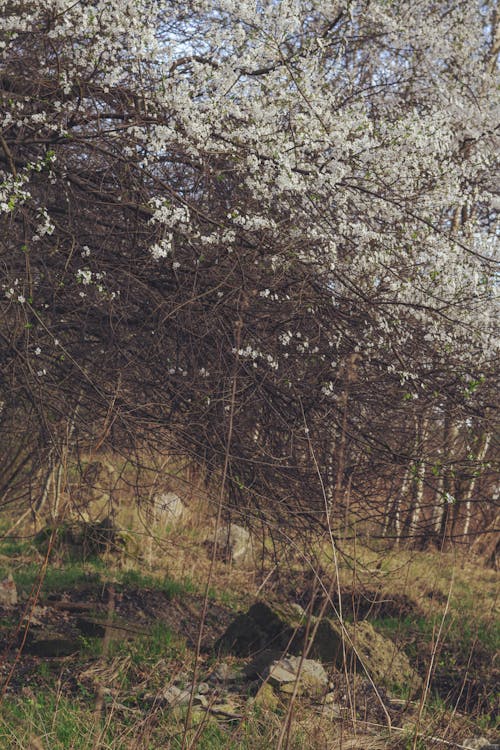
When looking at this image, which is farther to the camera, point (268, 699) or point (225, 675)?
point (225, 675)

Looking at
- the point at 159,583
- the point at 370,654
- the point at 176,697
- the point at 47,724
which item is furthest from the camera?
the point at 159,583

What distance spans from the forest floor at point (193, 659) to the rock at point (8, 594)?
78mm

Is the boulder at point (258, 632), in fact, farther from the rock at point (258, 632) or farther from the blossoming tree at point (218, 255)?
the blossoming tree at point (218, 255)

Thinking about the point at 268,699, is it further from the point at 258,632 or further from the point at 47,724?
the point at 258,632

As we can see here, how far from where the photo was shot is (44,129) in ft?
16.3

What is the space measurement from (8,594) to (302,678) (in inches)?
135

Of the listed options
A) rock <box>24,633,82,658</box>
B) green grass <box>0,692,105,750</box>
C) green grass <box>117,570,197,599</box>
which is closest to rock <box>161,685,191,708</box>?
green grass <box>0,692,105,750</box>

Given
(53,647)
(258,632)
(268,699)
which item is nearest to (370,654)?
(258,632)

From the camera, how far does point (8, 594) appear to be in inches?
277

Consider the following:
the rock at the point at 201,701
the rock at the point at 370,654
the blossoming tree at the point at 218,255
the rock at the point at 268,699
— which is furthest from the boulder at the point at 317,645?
the blossoming tree at the point at 218,255

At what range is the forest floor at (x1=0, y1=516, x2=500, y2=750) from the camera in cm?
339

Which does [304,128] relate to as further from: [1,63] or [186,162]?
[1,63]

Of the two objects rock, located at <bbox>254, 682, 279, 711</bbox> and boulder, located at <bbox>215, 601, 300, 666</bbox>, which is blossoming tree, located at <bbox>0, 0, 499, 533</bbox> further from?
boulder, located at <bbox>215, 601, 300, 666</bbox>

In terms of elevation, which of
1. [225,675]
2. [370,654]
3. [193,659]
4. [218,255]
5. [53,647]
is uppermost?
[218,255]
